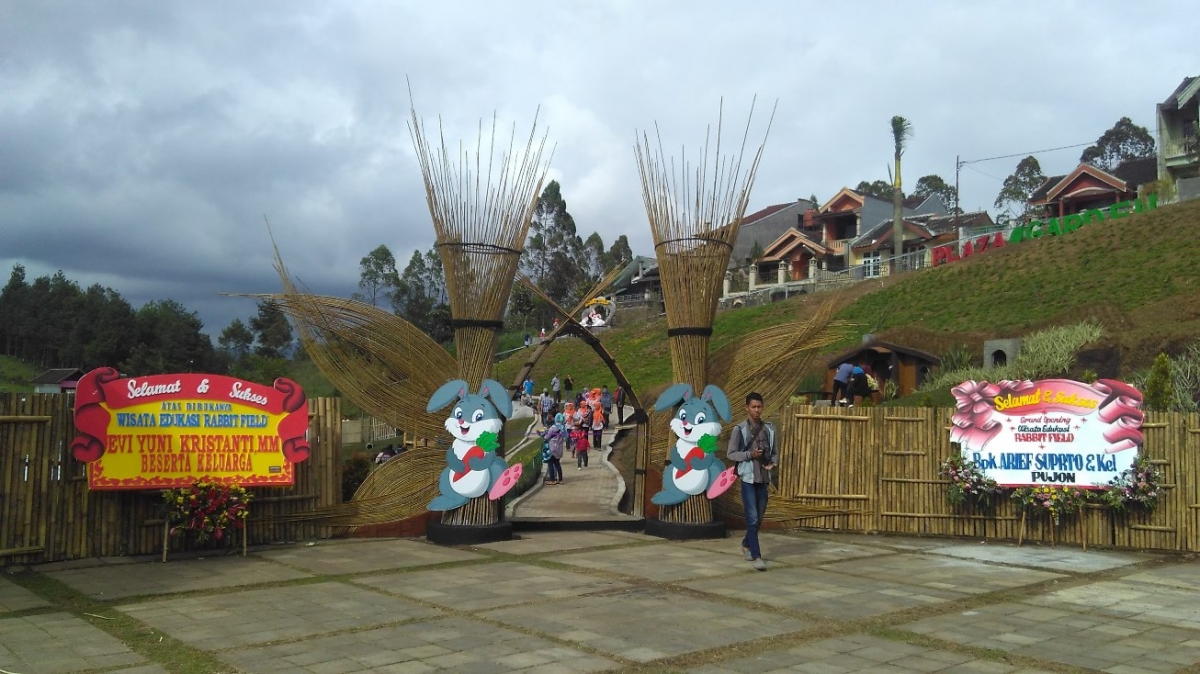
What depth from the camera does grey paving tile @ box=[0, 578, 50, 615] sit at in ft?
23.1

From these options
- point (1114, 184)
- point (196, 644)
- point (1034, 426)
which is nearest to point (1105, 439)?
point (1034, 426)

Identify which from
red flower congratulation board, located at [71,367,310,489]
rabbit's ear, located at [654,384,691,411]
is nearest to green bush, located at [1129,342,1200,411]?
rabbit's ear, located at [654,384,691,411]

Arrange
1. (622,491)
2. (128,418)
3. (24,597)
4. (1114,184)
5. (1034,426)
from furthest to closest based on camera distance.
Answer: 1. (1114,184)
2. (622,491)
3. (1034,426)
4. (128,418)
5. (24,597)

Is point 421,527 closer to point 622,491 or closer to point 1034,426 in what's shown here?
point 622,491

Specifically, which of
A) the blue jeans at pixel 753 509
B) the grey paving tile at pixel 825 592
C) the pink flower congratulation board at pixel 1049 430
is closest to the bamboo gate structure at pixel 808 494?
the pink flower congratulation board at pixel 1049 430

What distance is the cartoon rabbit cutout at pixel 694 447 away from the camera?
10.9 m

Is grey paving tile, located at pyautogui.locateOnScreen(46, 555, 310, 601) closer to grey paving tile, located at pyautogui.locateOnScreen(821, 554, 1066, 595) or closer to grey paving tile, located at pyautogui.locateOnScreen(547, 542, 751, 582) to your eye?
grey paving tile, located at pyautogui.locateOnScreen(547, 542, 751, 582)

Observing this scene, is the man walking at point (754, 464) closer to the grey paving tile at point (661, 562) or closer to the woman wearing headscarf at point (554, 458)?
the grey paving tile at point (661, 562)

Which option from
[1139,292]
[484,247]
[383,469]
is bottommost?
[383,469]

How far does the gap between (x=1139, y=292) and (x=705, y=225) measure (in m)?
21.3

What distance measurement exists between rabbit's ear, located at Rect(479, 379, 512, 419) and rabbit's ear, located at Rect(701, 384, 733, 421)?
7.74 feet

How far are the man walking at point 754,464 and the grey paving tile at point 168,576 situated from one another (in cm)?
424

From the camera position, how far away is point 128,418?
9.19 metres

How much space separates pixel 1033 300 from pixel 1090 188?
19.8 m
